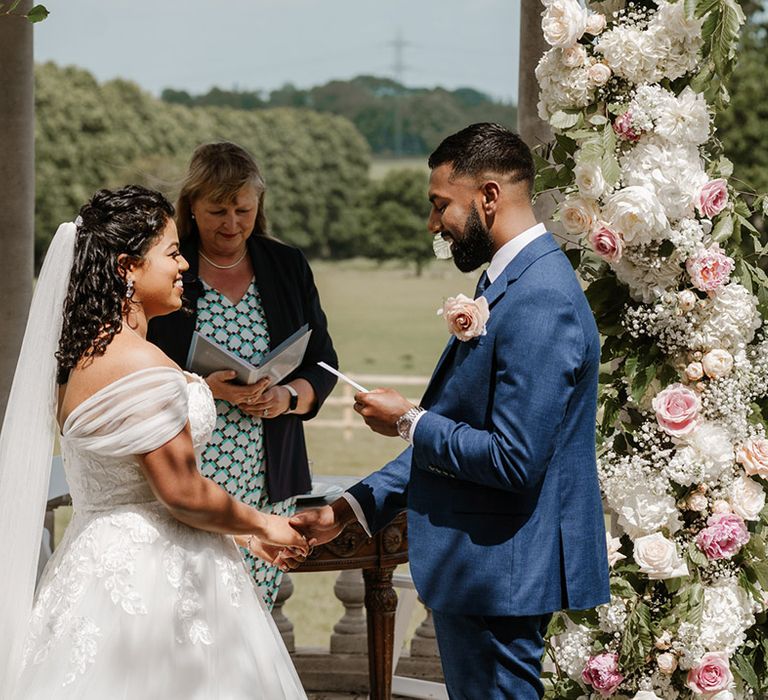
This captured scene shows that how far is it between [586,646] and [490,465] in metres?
1.26

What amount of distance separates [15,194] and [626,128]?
9.93 ft

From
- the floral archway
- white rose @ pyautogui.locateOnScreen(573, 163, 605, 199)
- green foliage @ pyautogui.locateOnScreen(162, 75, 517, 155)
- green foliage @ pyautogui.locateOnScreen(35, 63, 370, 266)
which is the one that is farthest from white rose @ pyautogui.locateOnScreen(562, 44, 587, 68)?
green foliage @ pyautogui.locateOnScreen(162, 75, 517, 155)

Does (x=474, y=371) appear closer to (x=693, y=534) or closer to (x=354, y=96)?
(x=693, y=534)

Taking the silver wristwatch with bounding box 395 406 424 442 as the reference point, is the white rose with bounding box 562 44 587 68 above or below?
above

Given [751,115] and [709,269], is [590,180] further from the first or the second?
[751,115]

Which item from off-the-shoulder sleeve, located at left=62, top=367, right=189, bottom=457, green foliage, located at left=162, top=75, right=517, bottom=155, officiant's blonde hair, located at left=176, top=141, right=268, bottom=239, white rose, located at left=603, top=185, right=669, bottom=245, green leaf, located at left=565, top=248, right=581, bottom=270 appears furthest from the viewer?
green foliage, located at left=162, top=75, right=517, bottom=155

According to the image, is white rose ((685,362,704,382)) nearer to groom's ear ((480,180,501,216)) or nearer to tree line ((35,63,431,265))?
groom's ear ((480,180,501,216))

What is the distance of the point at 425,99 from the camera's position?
137ft

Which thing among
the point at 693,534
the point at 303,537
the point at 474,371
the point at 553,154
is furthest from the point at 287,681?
the point at 553,154

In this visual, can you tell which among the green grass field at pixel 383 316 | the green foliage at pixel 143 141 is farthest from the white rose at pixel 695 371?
the green grass field at pixel 383 316

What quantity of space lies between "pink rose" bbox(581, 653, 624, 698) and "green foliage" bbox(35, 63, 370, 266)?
34.1 metres

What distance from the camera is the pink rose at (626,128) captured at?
12.7 ft

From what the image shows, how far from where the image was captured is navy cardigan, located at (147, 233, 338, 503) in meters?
4.60

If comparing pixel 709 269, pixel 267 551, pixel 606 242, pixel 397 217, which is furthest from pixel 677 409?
pixel 397 217
